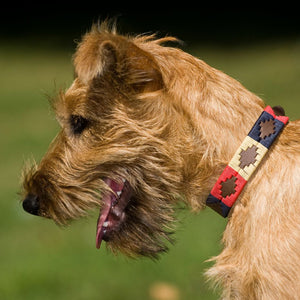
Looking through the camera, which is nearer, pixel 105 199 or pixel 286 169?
pixel 286 169

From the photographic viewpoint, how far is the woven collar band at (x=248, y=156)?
3.04 meters

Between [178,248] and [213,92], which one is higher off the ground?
[213,92]

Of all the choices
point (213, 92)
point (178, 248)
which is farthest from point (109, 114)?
point (178, 248)

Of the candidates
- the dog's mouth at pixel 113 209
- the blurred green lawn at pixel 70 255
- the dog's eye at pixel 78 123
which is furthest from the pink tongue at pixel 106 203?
the dog's eye at pixel 78 123

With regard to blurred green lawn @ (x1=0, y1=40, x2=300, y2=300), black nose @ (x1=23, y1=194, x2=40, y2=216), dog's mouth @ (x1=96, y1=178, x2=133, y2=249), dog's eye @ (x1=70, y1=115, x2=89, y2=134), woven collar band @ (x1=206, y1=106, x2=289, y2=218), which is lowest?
blurred green lawn @ (x1=0, y1=40, x2=300, y2=300)

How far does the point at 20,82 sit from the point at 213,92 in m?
11.7

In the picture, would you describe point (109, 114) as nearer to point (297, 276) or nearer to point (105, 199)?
point (105, 199)

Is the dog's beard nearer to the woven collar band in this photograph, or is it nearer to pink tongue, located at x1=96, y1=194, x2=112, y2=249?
pink tongue, located at x1=96, y1=194, x2=112, y2=249

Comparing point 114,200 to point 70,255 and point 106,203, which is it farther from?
point 70,255

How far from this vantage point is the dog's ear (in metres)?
3.06

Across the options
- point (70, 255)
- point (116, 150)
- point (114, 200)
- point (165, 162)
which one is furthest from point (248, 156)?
point (70, 255)

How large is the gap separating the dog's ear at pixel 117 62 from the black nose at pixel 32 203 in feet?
2.43

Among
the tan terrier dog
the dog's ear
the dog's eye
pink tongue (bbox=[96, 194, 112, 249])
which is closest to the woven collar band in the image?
the tan terrier dog

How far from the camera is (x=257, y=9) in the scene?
66.0 ft
